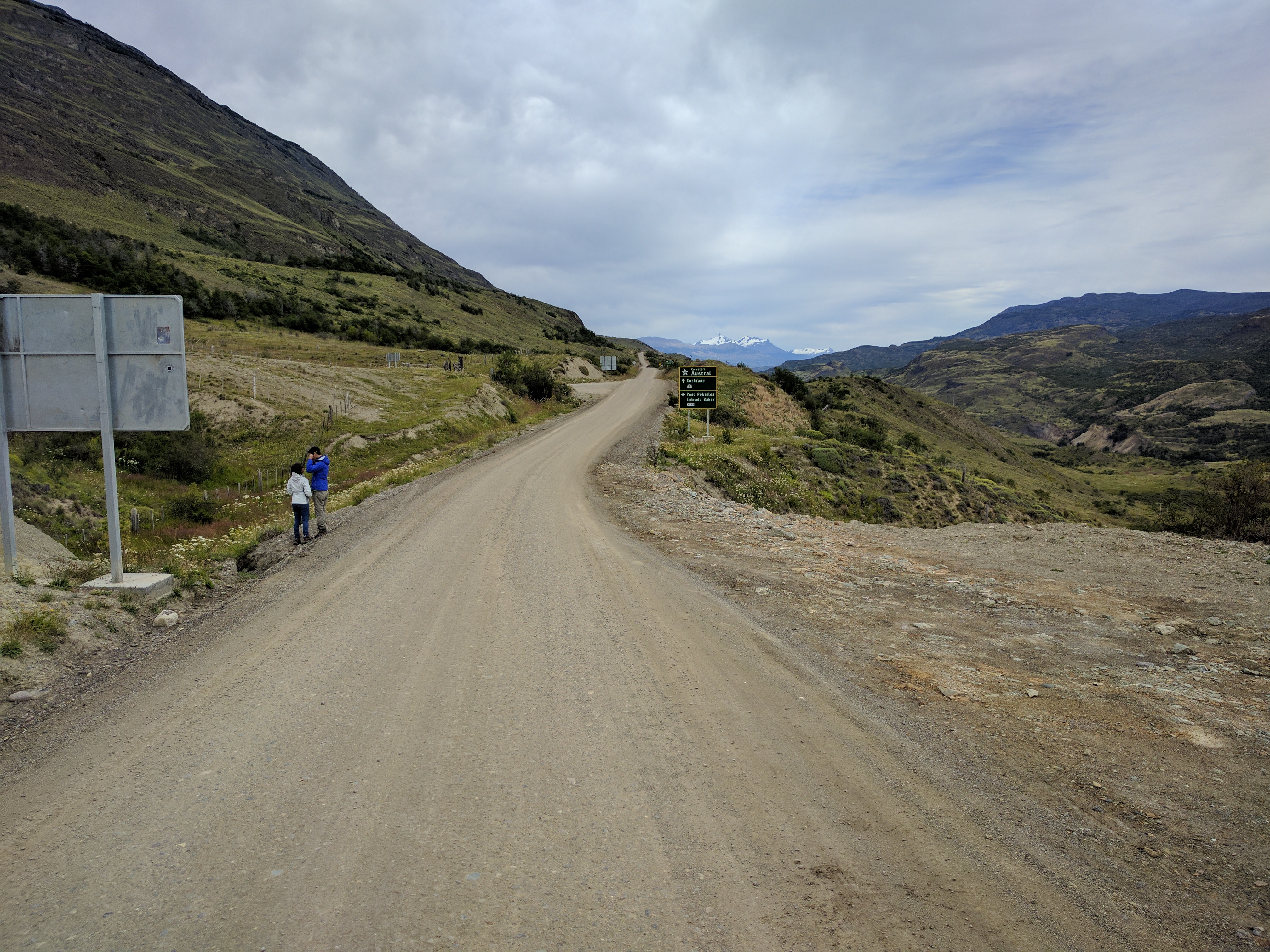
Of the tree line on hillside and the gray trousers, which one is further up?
the tree line on hillside

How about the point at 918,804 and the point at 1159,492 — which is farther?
the point at 1159,492

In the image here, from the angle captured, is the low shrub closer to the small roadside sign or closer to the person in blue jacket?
the person in blue jacket

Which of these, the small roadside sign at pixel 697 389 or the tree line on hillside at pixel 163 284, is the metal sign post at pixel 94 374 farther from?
the tree line on hillside at pixel 163 284

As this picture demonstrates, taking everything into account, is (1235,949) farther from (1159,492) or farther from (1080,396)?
(1080,396)

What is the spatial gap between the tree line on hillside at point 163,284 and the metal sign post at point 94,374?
54892 mm

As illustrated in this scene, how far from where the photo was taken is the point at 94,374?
7.66 metres

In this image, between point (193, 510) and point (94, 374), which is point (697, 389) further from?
point (94, 374)

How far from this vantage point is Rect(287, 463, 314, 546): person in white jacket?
38.4 feet

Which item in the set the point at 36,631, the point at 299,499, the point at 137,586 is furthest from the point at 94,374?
the point at 299,499

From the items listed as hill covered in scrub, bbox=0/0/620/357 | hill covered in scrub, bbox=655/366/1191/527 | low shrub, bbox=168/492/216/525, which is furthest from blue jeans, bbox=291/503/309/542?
hill covered in scrub, bbox=0/0/620/357

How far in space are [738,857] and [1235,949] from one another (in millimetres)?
2476

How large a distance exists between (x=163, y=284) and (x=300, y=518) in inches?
2522

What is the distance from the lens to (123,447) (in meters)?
22.9

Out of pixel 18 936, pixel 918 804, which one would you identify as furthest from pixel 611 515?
pixel 18 936
